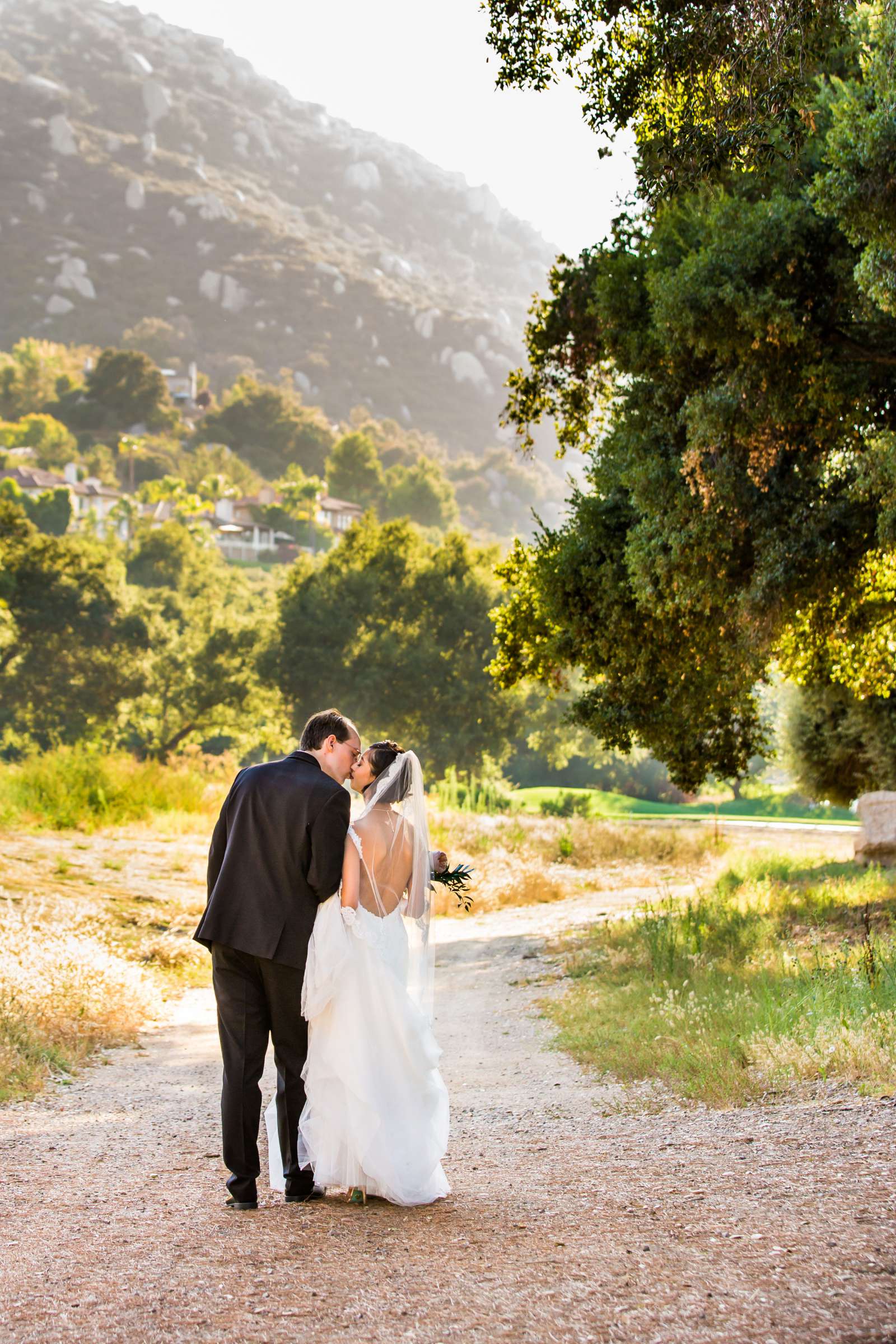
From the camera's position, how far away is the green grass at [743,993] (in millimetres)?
6828

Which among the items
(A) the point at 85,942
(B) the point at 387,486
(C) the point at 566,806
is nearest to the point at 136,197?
(B) the point at 387,486

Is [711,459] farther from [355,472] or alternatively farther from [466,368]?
[466,368]

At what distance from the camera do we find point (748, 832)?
33625 mm

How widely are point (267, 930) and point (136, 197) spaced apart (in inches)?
8466

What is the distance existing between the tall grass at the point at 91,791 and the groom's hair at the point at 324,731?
1580 cm

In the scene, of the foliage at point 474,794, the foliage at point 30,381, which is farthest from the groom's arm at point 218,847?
the foliage at point 30,381

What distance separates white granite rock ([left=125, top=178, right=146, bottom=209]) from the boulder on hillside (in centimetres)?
20348

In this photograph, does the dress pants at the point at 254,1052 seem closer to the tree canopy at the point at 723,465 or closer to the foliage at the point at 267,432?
the tree canopy at the point at 723,465

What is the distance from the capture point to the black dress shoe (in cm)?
506

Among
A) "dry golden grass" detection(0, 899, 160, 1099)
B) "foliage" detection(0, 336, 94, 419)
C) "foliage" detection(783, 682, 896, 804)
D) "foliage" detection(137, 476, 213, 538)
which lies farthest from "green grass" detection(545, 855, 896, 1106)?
"foliage" detection(0, 336, 94, 419)

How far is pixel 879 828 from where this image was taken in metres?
18.9

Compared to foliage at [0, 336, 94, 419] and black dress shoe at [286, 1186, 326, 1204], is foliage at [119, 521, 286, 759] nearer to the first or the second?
black dress shoe at [286, 1186, 326, 1204]

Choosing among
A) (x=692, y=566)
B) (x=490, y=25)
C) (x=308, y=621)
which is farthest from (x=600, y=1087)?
(x=308, y=621)

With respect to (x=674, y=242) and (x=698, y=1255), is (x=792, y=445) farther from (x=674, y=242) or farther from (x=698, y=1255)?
(x=698, y=1255)
